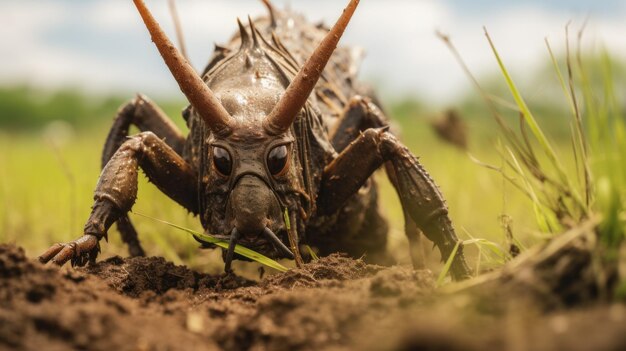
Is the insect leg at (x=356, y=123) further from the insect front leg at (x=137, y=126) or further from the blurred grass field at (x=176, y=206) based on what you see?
the insect front leg at (x=137, y=126)

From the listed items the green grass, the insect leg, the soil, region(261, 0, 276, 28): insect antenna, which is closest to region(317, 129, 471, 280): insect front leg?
the insect leg

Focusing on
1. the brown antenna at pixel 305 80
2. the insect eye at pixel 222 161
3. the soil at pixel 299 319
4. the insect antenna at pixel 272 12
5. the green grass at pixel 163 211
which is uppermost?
the insect antenna at pixel 272 12

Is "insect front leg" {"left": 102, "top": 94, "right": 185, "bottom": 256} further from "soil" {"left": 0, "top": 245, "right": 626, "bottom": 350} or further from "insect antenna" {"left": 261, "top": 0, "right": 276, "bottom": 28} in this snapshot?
"soil" {"left": 0, "top": 245, "right": 626, "bottom": 350}

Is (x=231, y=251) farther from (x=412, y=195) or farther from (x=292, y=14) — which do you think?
(x=292, y=14)

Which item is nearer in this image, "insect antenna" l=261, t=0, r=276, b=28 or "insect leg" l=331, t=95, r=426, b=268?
"insect leg" l=331, t=95, r=426, b=268

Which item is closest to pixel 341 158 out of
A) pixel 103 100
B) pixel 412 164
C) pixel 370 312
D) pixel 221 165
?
pixel 412 164

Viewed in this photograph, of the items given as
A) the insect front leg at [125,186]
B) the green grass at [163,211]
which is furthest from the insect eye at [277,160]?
the green grass at [163,211]

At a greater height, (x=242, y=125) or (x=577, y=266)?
(x=242, y=125)
